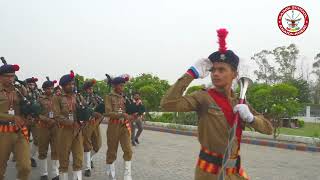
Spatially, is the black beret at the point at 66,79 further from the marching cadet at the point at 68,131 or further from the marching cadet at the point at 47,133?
the marching cadet at the point at 47,133

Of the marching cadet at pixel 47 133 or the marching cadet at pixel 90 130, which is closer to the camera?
the marching cadet at pixel 47 133

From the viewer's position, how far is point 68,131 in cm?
784

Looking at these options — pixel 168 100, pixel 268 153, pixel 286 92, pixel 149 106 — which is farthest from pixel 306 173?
pixel 149 106

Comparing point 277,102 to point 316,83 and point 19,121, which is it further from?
point 316,83

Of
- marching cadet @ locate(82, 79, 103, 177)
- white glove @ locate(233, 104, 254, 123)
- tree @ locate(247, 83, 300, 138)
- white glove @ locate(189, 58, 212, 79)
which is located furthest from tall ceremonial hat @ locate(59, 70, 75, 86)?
tree @ locate(247, 83, 300, 138)

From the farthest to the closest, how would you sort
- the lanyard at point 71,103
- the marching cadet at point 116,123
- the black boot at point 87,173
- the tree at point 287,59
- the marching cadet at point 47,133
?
the tree at point 287,59 < the black boot at point 87,173 < the marching cadet at point 47,133 < the marching cadet at point 116,123 < the lanyard at point 71,103

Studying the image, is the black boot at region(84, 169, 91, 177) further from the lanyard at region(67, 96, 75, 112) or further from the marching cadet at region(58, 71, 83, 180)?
the lanyard at region(67, 96, 75, 112)

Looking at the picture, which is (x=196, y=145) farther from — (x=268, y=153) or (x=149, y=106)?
(x=149, y=106)

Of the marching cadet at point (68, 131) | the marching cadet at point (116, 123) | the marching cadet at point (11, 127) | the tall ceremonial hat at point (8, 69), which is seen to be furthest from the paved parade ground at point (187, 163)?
the tall ceremonial hat at point (8, 69)

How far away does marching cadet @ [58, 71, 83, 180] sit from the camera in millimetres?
7793

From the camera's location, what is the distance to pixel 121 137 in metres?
8.58

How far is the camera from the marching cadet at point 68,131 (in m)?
7.79

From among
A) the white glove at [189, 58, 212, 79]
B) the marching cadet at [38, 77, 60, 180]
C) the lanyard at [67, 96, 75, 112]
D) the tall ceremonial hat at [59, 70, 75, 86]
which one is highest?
the tall ceremonial hat at [59, 70, 75, 86]

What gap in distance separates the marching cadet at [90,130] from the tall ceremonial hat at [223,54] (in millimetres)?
5781
